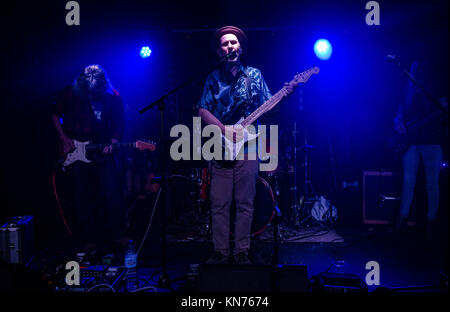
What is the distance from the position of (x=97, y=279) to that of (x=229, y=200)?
135cm

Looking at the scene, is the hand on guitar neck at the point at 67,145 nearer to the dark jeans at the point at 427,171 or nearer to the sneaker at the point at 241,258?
the sneaker at the point at 241,258

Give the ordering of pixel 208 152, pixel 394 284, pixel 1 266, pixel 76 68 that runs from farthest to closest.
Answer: pixel 76 68
pixel 208 152
pixel 394 284
pixel 1 266

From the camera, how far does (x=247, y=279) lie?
7.33ft

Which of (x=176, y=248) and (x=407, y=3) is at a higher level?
(x=407, y=3)

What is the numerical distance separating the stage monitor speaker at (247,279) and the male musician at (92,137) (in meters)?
2.01

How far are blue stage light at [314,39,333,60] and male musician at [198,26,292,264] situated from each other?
2246mm

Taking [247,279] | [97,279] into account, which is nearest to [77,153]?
[97,279]

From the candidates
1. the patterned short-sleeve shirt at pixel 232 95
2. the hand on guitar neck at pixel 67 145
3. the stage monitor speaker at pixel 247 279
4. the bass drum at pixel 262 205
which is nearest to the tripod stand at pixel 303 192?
the bass drum at pixel 262 205

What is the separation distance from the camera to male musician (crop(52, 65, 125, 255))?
12.5 ft

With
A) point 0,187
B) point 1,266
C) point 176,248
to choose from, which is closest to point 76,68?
point 0,187

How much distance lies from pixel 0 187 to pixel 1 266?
8.30 ft

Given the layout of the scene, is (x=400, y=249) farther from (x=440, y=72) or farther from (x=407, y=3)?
(x=407, y=3)
